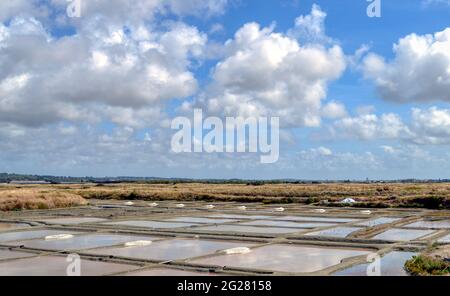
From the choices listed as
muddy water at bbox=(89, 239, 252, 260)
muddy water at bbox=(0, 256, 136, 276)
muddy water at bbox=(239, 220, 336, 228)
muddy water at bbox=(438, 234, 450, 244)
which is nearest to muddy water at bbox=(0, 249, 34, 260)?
muddy water at bbox=(0, 256, 136, 276)

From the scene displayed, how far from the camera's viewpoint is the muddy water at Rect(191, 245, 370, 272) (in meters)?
10.5

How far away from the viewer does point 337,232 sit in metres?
17.0

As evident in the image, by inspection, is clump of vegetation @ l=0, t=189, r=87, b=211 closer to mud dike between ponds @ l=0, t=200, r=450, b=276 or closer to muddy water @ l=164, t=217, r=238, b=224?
mud dike between ponds @ l=0, t=200, r=450, b=276

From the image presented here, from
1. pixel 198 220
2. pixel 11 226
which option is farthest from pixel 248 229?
pixel 11 226

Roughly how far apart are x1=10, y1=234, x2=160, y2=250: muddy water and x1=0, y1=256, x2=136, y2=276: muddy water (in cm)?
201

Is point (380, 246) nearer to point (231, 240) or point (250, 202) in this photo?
point (231, 240)

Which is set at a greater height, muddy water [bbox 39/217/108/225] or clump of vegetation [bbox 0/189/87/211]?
clump of vegetation [bbox 0/189/87/211]

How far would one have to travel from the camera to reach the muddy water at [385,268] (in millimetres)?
9688

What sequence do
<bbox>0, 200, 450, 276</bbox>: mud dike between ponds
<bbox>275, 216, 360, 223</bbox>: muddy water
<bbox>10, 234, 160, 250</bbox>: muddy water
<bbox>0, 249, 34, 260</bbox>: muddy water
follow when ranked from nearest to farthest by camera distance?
<bbox>0, 200, 450, 276</bbox>: mud dike between ponds < <bbox>0, 249, 34, 260</bbox>: muddy water < <bbox>10, 234, 160, 250</bbox>: muddy water < <bbox>275, 216, 360, 223</bbox>: muddy water

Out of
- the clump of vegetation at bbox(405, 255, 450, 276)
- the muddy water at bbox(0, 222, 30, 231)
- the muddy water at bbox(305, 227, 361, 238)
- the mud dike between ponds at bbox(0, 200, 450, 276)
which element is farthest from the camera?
the muddy water at bbox(0, 222, 30, 231)

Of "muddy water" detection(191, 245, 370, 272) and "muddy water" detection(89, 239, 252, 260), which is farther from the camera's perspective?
"muddy water" detection(89, 239, 252, 260)

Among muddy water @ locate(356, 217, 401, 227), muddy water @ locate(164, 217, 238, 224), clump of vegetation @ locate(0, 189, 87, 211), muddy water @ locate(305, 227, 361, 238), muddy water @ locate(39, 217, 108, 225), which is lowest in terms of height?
muddy water @ locate(39, 217, 108, 225)

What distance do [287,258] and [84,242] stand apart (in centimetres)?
614
